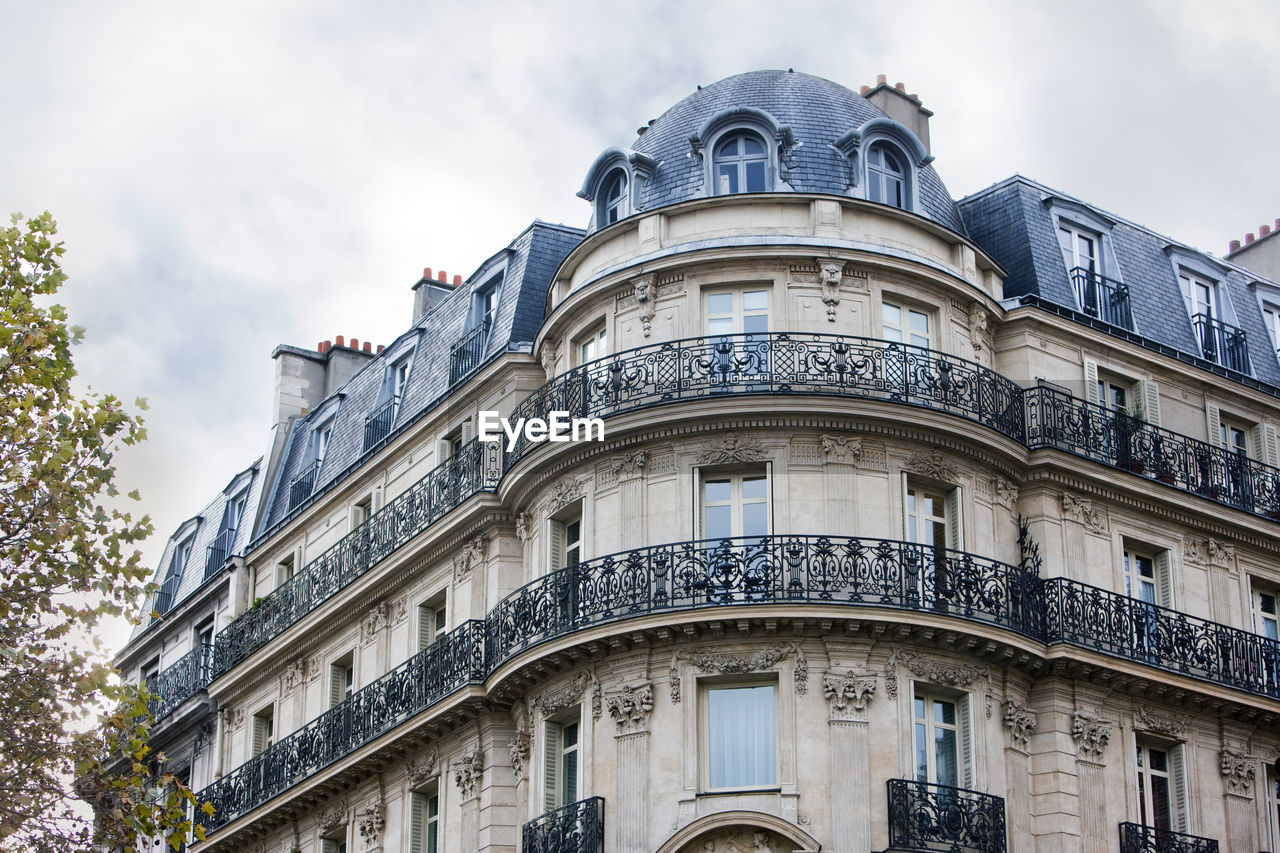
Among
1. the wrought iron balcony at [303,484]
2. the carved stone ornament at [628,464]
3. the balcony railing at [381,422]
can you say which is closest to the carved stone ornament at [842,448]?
the carved stone ornament at [628,464]

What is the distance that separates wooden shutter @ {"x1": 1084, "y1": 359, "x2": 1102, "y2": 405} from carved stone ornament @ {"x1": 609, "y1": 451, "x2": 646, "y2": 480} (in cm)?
633

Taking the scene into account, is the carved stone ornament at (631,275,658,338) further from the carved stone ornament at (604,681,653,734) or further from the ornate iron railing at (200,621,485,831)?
the carved stone ornament at (604,681,653,734)

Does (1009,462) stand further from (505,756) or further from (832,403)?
(505,756)

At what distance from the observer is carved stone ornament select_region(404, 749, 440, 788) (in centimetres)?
2833

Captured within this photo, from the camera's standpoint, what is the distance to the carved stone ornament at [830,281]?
26.1 meters

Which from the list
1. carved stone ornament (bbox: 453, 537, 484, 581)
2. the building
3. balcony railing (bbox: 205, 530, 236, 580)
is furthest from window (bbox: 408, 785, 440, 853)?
balcony railing (bbox: 205, 530, 236, 580)

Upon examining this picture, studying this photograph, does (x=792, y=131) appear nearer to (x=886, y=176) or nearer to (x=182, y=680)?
(x=886, y=176)

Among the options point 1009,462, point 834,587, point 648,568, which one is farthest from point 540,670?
point 1009,462

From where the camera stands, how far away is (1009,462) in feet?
86.2

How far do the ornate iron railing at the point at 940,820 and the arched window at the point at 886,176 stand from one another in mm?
7991

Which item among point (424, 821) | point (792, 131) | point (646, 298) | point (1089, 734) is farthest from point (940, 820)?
point (792, 131)

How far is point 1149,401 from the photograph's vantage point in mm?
28438

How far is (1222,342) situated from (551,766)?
1195cm

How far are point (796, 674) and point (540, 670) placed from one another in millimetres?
3458
